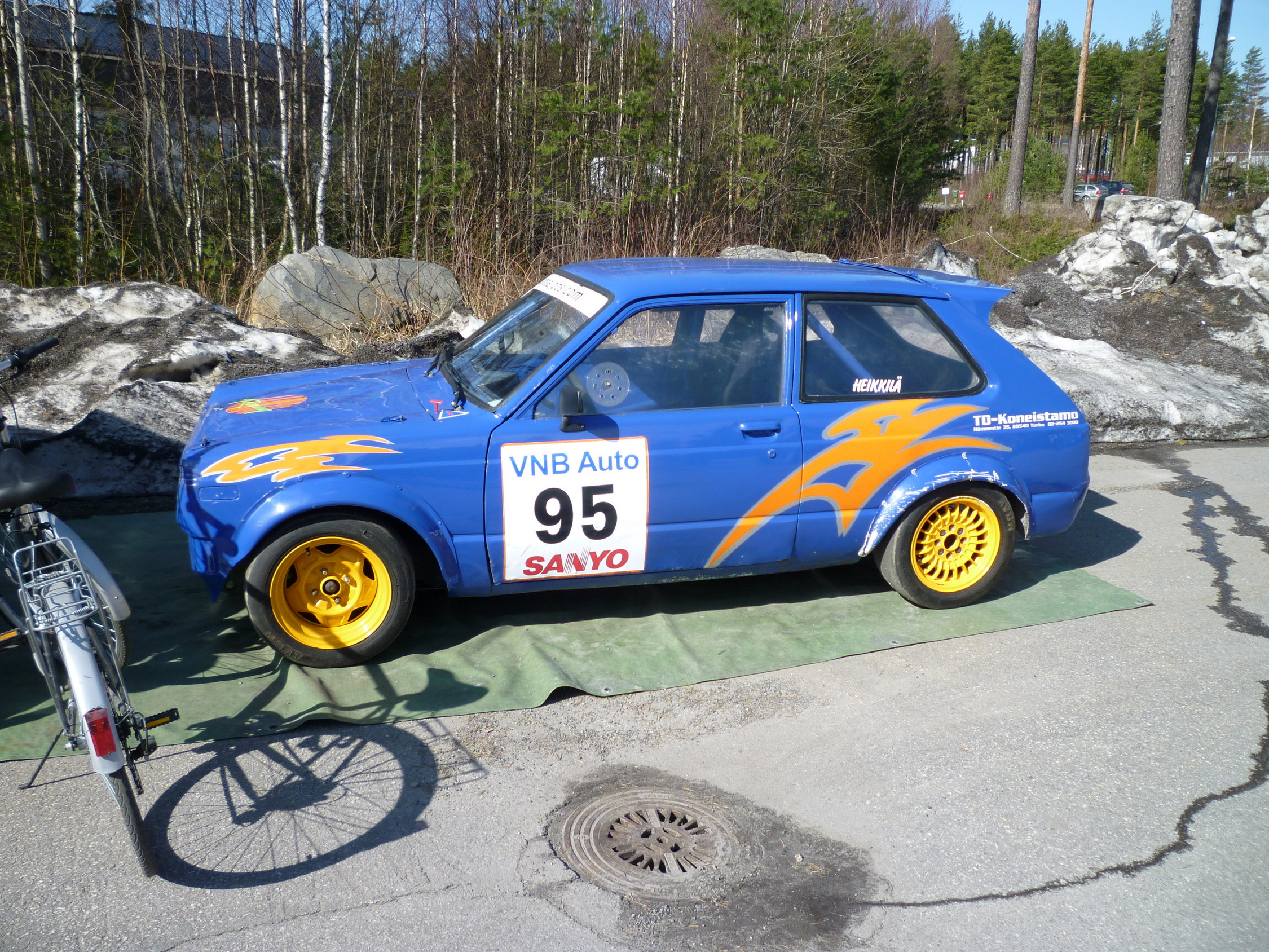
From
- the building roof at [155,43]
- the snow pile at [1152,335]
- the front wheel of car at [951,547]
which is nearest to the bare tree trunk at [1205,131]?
the snow pile at [1152,335]

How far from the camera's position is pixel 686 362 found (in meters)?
4.38

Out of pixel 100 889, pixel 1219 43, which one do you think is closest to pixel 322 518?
pixel 100 889

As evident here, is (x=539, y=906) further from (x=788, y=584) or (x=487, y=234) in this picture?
(x=487, y=234)

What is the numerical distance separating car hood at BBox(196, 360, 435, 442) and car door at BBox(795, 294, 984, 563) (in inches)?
72.4

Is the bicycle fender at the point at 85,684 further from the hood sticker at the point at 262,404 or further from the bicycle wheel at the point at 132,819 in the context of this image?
the hood sticker at the point at 262,404

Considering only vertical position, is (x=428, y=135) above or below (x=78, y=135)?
above

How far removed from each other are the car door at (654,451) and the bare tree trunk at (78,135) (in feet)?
28.6

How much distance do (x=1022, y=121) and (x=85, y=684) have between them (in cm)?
2568

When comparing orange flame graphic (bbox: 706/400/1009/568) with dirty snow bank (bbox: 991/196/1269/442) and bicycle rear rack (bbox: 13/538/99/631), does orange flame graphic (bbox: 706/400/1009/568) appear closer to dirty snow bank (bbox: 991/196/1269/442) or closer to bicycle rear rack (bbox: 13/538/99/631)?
bicycle rear rack (bbox: 13/538/99/631)

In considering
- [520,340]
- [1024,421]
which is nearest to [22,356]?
[520,340]

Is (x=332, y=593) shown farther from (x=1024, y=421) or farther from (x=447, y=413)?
(x=1024, y=421)

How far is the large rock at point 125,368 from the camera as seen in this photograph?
20.3 feet

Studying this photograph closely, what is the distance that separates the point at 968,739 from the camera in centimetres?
374

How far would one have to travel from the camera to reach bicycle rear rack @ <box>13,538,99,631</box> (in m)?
2.78
